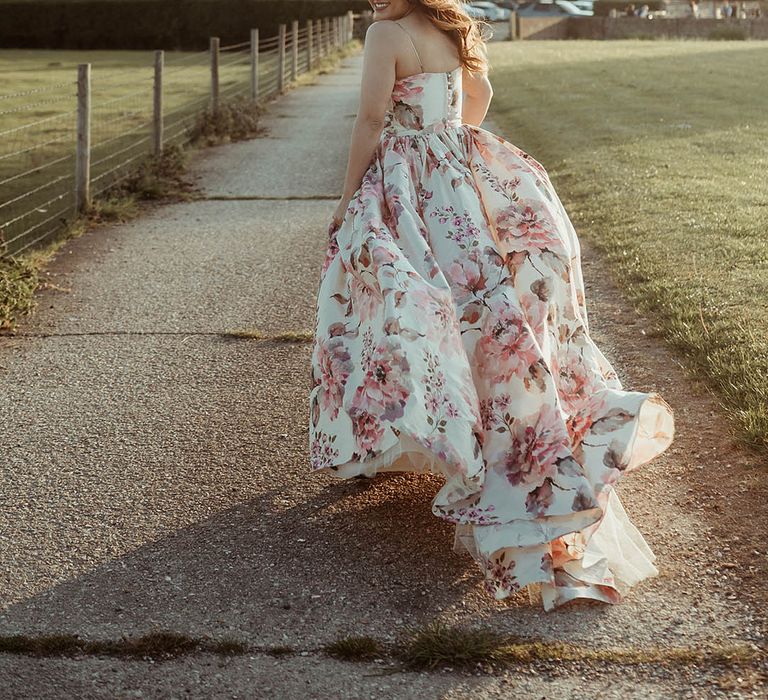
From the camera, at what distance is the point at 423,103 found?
384 centimetres

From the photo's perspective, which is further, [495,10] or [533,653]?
[495,10]

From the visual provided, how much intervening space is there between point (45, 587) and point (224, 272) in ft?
13.1

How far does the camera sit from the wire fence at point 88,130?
884 cm

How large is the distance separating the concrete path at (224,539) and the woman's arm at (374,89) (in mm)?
1075

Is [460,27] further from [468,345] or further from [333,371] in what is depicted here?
[333,371]

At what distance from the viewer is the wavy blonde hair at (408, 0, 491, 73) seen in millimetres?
3719

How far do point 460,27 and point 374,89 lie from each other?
0.37 m

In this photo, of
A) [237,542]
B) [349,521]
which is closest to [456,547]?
[349,521]

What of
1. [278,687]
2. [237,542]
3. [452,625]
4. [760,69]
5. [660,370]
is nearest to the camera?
[278,687]

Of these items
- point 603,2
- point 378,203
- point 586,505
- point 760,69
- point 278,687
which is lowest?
point 278,687

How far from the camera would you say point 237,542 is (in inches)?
141

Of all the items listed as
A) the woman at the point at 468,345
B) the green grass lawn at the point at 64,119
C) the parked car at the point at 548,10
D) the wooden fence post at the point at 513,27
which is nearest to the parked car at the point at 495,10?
the parked car at the point at 548,10

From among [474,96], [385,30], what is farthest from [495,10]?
[385,30]

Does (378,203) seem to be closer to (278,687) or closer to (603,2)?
(278,687)
